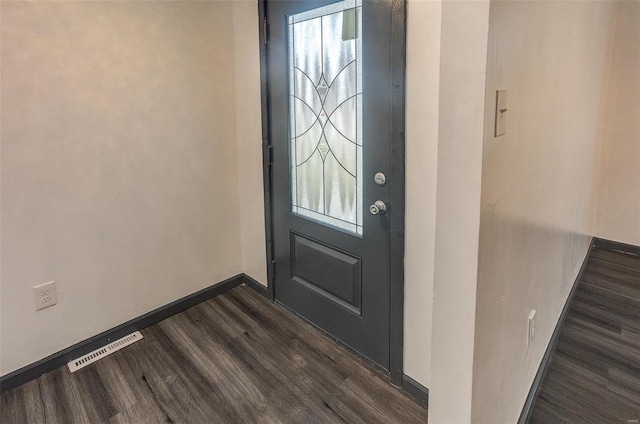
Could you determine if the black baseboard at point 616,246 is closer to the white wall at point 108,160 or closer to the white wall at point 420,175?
the white wall at point 420,175

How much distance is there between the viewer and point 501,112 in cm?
94

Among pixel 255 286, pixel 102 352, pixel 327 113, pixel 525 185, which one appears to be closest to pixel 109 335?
pixel 102 352

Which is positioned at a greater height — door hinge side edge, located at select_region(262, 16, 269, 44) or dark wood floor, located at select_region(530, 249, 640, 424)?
door hinge side edge, located at select_region(262, 16, 269, 44)

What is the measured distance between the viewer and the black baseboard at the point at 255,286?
276 cm

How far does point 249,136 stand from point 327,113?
0.77m

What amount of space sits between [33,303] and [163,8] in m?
1.72

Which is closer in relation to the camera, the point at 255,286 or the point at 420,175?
the point at 420,175

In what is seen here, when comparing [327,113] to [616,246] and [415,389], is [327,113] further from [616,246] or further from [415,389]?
[616,246]

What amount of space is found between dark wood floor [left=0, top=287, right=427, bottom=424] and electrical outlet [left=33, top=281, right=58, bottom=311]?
37 centimetres

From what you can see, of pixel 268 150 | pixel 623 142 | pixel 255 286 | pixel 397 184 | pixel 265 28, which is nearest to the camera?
pixel 397 184

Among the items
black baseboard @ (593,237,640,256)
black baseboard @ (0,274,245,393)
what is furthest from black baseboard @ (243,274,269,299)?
black baseboard @ (593,237,640,256)

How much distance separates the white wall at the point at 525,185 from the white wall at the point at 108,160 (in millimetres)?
1916

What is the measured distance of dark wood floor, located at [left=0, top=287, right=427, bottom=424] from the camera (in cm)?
176

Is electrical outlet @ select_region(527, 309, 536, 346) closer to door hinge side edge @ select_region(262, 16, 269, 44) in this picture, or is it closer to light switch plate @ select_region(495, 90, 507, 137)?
light switch plate @ select_region(495, 90, 507, 137)
